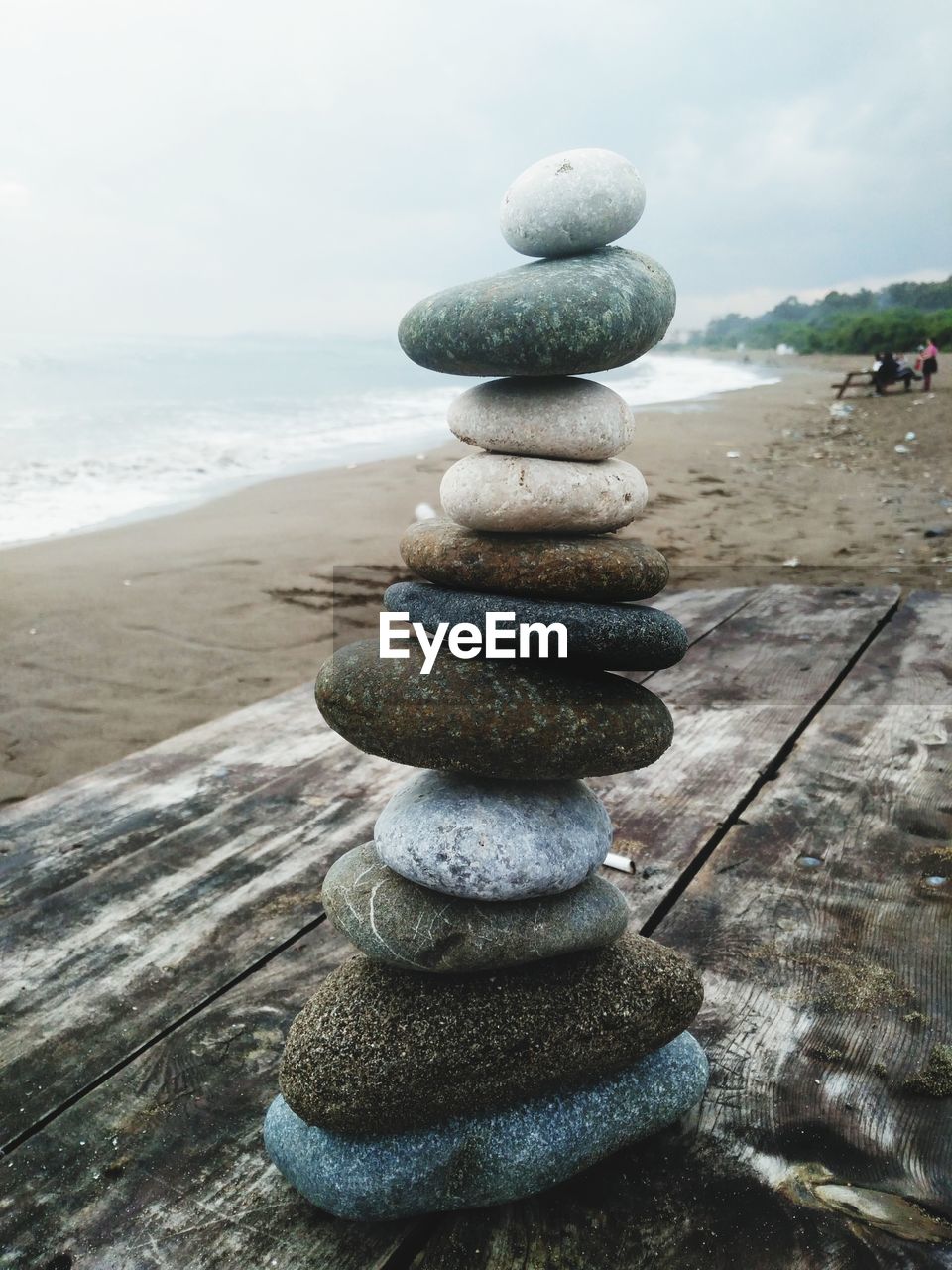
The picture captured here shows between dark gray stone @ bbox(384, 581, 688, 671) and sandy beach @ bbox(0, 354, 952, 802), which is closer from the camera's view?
dark gray stone @ bbox(384, 581, 688, 671)

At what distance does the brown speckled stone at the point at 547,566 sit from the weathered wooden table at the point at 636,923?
101cm

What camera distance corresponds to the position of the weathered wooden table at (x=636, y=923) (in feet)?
5.49

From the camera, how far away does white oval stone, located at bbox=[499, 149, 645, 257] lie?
1859 mm

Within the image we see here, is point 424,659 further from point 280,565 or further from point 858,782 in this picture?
point 280,565

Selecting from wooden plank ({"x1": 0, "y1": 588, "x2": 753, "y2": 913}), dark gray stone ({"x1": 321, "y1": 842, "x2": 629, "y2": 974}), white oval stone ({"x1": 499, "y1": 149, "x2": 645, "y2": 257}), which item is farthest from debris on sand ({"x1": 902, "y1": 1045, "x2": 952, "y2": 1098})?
wooden plank ({"x1": 0, "y1": 588, "x2": 753, "y2": 913})

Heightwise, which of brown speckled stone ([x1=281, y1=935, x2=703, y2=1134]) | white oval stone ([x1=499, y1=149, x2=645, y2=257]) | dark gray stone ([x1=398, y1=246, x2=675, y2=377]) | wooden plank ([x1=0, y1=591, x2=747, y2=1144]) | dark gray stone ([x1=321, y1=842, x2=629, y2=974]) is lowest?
wooden plank ([x1=0, y1=591, x2=747, y2=1144])

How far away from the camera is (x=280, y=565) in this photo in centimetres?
840

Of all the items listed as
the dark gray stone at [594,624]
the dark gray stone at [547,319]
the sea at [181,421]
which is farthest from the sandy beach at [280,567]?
the dark gray stone at [547,319]

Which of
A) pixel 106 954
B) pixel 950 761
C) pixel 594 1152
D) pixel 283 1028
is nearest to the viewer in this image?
pixel 594 1152

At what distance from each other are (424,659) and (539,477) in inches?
15.8

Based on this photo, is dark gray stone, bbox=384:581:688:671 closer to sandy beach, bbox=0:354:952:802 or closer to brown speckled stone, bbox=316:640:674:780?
brown speckled stone, bbox=316:640:674:780

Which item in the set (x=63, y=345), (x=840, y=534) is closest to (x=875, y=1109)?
(x=840, y=534)

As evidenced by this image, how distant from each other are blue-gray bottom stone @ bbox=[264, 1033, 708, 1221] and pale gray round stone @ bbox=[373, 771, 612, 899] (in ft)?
1.28

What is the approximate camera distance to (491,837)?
72.1 inches
